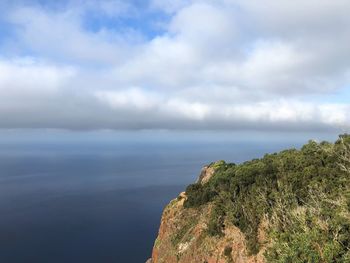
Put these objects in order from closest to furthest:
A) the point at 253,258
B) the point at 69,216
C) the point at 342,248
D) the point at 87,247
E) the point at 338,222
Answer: the point at 342,248 < the point at 338,222 < the point at 253,258 < the point at 87,247 < the point at 69,216

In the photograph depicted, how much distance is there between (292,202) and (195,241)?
1318cm

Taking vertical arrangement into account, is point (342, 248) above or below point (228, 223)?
above

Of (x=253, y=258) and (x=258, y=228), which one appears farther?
(x=258, y=228)

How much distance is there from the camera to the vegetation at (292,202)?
81.1 ft

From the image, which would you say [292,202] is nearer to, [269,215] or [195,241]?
[269,215]

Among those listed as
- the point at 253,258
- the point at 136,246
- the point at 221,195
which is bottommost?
the point at 136,246

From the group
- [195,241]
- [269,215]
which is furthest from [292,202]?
[195,241]

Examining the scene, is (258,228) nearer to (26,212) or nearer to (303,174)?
(303,174)

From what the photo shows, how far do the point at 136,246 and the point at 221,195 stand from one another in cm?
7310

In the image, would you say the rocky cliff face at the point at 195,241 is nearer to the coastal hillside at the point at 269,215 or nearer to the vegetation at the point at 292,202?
the coastal hillside at the point at 269,215

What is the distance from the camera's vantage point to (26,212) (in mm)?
147500

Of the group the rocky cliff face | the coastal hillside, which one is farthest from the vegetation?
the rocky cliff face

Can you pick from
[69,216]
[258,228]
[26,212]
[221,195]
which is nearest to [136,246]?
[69,216]

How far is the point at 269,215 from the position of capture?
124 feet
